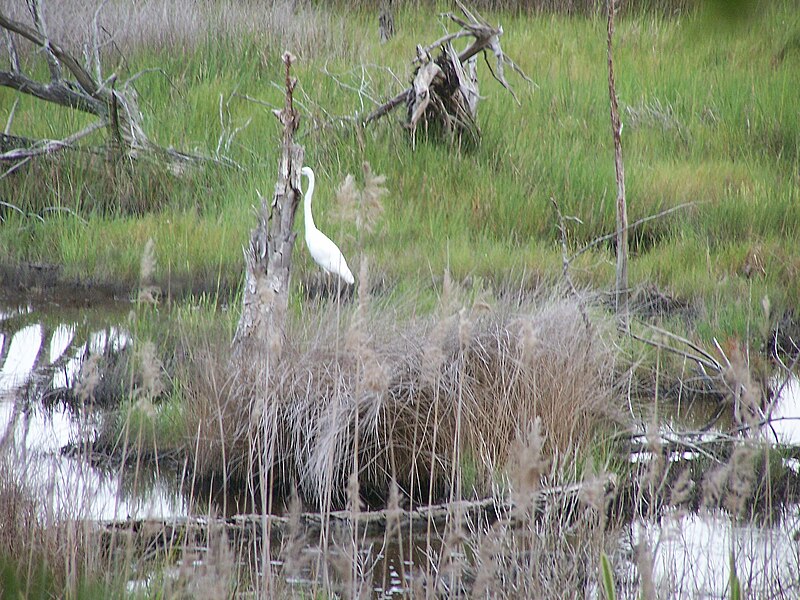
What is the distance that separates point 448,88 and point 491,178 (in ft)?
2.30

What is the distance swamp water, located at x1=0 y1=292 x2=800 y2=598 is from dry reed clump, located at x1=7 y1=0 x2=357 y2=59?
13.7 feet

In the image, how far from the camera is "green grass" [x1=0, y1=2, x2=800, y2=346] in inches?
236

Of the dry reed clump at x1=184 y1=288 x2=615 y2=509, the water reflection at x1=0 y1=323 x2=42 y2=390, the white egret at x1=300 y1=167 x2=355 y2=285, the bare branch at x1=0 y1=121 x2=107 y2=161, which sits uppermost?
the bare branch at x1=0 y1=121 x2=107 y2=161

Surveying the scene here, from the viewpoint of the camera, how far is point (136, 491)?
255 cm

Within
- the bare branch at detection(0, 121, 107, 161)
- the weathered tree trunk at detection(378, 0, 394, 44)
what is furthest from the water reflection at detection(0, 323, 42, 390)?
the weathered tree trunk at detection(378, 0, 394, 44)

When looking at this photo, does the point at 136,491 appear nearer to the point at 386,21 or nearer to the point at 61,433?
the point at 61,433

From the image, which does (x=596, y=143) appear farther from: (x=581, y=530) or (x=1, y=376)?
(x=581, y=530)

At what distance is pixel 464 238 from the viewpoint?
6.23 metres

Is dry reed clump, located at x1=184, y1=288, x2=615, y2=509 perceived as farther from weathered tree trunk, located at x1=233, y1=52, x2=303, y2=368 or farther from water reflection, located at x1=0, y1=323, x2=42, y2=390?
water reflection, located at x1=0, y1=323, x2=42, y2=390

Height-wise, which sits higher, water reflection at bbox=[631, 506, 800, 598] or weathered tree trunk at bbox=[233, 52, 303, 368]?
weathered tree trunk at bbox=[233, 52, 303, 368]

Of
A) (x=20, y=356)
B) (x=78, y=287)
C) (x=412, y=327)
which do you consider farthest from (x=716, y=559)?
(x=78, y=287)

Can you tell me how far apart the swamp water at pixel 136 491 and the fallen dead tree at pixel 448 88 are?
2.40 meters

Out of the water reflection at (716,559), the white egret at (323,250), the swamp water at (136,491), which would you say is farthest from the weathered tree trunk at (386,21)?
the water reflection at (716,559)

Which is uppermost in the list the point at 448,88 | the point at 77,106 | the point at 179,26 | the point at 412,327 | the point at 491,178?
the point at 179,26
